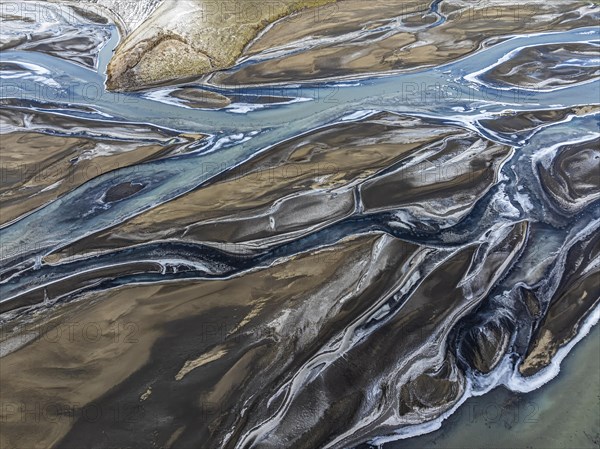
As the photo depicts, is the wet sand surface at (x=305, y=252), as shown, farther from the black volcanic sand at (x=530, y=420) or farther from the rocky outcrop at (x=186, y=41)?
the rocky outcrop at (x=186, y=41)

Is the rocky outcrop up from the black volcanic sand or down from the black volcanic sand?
up

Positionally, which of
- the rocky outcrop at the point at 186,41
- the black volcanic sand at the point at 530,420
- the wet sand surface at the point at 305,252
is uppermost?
the rocky outcrop at the point at 186,41

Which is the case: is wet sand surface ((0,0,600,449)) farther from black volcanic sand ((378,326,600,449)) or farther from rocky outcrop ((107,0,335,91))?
rocky outcrop ((107,0,335,91))

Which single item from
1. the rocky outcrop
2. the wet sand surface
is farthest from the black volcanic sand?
the rocky outcrop

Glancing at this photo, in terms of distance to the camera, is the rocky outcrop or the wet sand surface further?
the rocky outcrop

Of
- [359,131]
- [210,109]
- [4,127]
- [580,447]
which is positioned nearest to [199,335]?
[580,447]

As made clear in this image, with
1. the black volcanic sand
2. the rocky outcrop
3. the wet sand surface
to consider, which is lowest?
the black volcanic sand

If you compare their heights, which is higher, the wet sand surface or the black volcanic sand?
the wet sand surface

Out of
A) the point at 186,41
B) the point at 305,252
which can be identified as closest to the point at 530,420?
the point at 305,252

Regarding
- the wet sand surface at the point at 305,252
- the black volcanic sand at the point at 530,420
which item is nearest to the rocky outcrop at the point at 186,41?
the wet sand surface at the point at 305,252

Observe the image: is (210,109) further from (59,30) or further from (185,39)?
(59,30)

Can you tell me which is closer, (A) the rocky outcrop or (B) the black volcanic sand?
(B) the black volcanic sand
